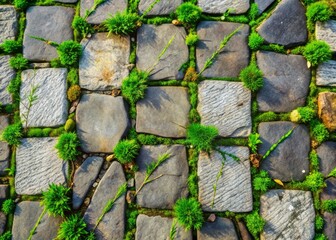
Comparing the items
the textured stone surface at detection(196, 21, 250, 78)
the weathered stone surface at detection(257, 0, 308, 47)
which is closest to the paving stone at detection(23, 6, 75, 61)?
the textured stone surface at detection(196, 21, 250, 78)

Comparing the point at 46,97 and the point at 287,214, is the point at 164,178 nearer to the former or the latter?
the point at 287,214

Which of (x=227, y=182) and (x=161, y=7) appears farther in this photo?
(x=161, y=7)

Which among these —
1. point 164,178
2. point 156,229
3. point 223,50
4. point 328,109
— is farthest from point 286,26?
point 156,229

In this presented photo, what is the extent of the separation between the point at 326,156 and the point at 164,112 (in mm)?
1548

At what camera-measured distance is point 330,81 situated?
3.19m

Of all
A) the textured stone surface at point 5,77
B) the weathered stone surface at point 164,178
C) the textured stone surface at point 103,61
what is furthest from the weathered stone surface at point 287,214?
the textured stone surface at point 5,77

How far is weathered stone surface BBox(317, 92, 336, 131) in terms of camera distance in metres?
3.04

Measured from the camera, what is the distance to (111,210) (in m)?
2.96

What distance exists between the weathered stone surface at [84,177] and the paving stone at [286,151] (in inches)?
59.8

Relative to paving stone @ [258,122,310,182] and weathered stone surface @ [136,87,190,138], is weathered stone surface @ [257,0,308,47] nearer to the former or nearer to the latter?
paving stone @ [258,122,310,182]

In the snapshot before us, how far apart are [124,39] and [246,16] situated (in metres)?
1.25

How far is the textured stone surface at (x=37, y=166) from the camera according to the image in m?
3.04

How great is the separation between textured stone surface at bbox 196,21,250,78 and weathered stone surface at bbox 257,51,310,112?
7.7 inches

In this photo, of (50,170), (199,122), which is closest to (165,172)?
(199,122)
